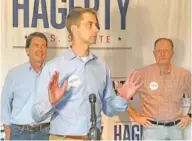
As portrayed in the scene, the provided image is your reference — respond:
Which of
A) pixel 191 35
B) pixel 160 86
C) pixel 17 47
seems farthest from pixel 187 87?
pixel 17 47

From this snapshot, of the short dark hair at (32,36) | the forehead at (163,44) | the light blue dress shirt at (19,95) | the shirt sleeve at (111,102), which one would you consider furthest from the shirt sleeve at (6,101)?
the forehead at (163,44)

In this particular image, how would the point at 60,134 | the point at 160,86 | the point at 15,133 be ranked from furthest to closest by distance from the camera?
the point at 160,86, the point at 15,133, the point at 60,134

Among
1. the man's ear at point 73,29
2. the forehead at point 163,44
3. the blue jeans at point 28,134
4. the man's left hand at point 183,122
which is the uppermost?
the man's ear at point 73,29

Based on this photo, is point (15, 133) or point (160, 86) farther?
point (160, 86)

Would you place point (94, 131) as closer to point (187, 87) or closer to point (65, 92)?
point (65, 92)

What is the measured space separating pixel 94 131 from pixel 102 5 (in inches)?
36.5

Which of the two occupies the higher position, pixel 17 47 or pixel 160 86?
pixel 17 47

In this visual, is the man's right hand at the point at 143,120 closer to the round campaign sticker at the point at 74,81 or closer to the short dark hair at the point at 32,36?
the round campaign sticker at the point at 74,81

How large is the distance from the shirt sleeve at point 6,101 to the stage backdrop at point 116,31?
4 cm

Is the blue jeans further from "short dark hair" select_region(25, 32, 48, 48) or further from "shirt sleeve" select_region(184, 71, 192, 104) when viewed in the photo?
"shirt sleeve" select_region(184, 71, 192, 104)

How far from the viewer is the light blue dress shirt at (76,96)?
188 centimetres

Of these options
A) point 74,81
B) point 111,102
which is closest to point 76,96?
point 74,81

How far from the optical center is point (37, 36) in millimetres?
2186

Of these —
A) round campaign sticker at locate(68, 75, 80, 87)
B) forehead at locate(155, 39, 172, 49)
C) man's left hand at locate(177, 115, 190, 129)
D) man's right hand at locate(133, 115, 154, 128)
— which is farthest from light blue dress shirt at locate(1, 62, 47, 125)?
man's left hand at locate(177, 115, 190, 129)
